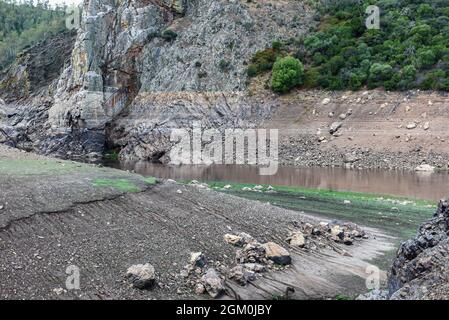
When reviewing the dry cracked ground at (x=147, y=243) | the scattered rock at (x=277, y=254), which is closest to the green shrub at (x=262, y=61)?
the dry cracked ground at (x=147, y=243)

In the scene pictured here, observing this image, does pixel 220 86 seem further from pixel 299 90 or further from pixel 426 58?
pixel 426 58

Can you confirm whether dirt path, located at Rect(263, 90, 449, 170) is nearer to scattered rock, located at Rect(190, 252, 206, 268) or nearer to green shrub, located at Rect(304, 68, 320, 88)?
green shrub, located at Rect(304, 68, 320, 88)

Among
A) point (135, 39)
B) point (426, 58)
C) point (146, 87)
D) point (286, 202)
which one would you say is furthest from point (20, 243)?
point (135, 39)

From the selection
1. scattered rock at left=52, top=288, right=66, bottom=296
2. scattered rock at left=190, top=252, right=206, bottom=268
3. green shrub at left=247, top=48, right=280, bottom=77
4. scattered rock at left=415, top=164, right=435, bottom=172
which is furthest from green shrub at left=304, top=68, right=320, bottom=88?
scattered rock at left=52, top=288, right=66, bottom=296

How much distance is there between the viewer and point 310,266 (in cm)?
1777

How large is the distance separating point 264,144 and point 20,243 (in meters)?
50.5

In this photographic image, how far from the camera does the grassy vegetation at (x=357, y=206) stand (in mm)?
26328

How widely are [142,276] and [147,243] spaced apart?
2920mm

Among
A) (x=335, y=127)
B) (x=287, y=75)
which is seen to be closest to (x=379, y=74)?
(x=335, y=127)

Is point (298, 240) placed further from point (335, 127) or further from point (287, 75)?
point (287, 75)

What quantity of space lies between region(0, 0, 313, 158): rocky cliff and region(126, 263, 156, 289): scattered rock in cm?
5835

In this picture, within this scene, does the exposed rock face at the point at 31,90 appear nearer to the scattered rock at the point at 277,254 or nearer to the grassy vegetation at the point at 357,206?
the grassy vegetation at the point at 357,206

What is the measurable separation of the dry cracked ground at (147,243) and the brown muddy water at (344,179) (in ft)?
46.7

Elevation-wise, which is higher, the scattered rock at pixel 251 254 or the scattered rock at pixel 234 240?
the scattered rock at pixel 234 240
